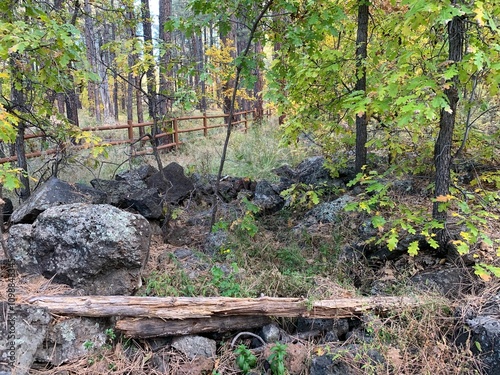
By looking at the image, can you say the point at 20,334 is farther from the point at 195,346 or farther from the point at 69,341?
the point at 195,346

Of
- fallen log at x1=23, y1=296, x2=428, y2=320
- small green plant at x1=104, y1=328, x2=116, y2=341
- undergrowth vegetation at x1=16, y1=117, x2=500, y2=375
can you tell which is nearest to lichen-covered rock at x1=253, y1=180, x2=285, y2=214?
undergrowth vegetation at x1=16, y1=117, x2=500, y2=375

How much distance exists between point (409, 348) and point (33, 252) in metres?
3.50

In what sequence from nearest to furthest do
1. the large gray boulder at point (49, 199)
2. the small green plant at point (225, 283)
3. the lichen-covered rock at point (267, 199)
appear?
the small green plant at point (225, 283) → the large gray boulder at point (49, 199) → the lichen-covered rock at point (267, 199)

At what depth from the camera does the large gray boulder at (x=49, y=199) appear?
159 inches

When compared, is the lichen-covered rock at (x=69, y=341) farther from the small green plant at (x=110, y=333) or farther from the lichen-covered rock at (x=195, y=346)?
the lichen-covered rock at (x=195, y=346)

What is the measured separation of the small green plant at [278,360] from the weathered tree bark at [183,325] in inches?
15.9

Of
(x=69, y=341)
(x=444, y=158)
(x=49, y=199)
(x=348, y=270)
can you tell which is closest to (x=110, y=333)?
(x=69, y=341)

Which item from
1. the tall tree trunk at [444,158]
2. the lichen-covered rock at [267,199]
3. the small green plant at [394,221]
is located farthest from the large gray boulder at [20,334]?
the tall tree trunk at [444,158]

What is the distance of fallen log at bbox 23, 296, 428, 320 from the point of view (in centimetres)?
285

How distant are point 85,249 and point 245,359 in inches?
69.5

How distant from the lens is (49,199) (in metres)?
4.11

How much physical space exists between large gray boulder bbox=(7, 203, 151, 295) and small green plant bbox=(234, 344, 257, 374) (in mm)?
1202

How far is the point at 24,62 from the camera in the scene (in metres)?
4.69

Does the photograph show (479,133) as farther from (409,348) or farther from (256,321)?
(256,321)
